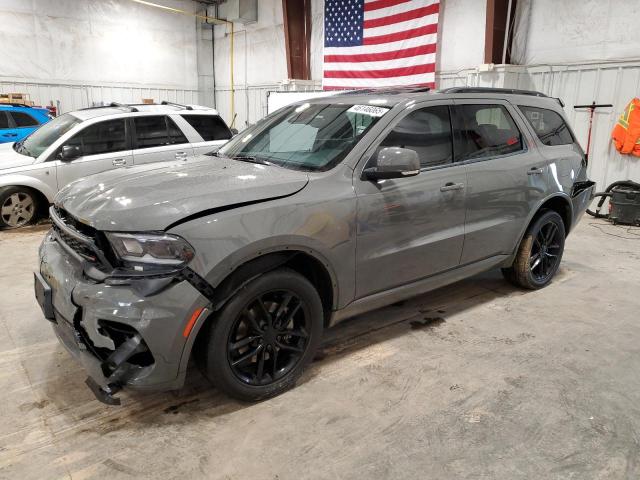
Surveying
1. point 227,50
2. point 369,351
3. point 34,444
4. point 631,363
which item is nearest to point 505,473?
point 369,351

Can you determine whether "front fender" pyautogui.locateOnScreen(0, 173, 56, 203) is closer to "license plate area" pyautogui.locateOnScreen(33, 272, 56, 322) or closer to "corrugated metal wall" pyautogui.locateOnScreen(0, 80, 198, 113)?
"license plate area" pyautogui.locateOnScreen(33, 272, 56, 322)

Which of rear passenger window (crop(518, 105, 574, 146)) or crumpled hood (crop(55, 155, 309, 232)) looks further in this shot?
rear passenger window (crop(518, 105, 574, 146))

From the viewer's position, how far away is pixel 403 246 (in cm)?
306

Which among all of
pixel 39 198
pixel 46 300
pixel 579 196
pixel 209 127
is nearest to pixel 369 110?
pixel 46 300

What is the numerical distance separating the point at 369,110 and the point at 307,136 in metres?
0.43

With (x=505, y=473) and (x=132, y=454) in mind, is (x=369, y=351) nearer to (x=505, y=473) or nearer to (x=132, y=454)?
(x=505, y=473)

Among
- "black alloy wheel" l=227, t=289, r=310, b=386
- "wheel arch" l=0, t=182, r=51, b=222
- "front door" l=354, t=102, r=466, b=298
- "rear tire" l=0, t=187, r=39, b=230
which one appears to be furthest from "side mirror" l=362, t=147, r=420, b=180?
"rear tire" l=0, t=187, r=39, b=230

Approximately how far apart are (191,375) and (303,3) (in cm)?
1292

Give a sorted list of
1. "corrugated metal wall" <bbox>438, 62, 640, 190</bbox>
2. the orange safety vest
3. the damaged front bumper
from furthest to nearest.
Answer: "corrugated metal wall" <bbox>438, 62, 640, 190</bbox> → the orange safety vest → the damaged front bumper

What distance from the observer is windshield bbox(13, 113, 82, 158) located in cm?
651

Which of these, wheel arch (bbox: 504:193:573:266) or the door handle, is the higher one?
the door handle

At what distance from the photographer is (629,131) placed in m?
7.66

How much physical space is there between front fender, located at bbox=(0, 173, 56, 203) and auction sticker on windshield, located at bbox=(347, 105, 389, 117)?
482 cm

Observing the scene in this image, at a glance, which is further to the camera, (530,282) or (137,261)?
(530,282)
